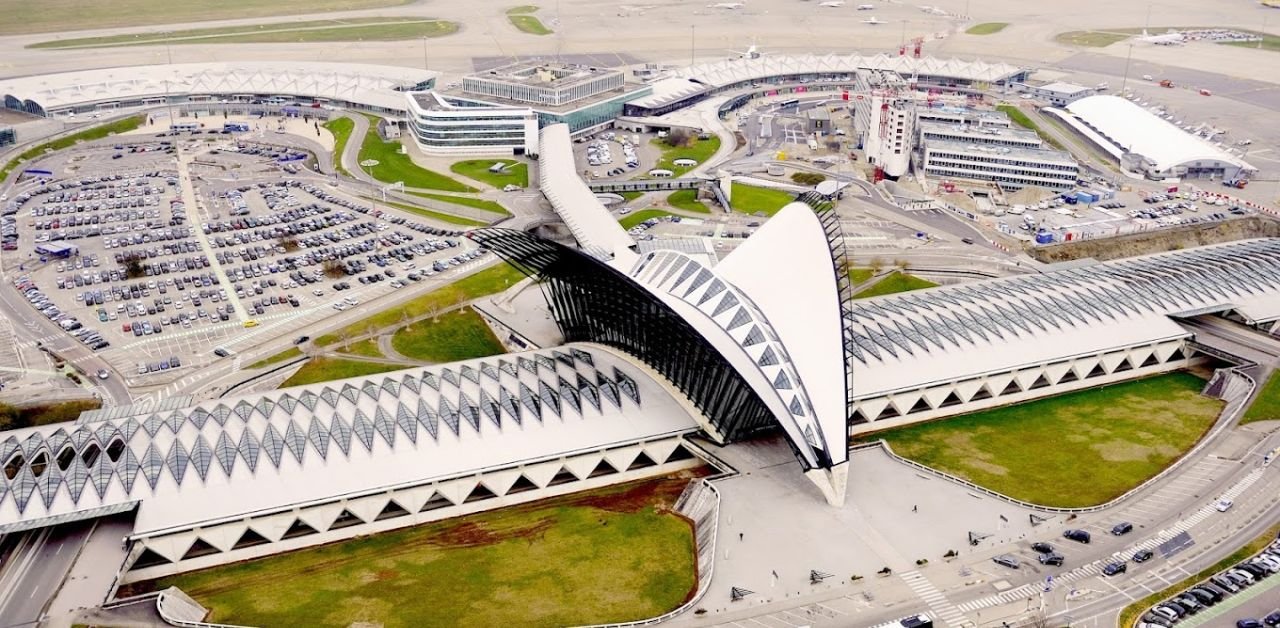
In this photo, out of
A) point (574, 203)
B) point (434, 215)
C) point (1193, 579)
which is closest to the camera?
point (1193, 579)

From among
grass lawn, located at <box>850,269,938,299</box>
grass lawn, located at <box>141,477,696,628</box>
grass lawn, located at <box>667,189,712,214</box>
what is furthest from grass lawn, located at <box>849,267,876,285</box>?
grass lawn, located at <box>141,477,696,628</box>

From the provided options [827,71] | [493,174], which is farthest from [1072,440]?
[827,71]

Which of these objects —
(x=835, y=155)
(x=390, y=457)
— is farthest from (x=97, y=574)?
(x=835, y=155)

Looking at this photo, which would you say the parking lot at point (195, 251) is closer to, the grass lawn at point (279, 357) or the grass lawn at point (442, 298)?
the grass lawn at point (279, 357)

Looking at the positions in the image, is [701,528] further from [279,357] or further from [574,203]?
[574,203]

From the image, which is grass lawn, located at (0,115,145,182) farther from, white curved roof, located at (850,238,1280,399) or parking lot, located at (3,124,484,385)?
white curved roof, located at (850,238,1280,399)

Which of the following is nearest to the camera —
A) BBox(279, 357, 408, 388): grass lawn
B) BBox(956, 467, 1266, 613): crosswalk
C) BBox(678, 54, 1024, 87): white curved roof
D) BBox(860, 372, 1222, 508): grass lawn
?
BBox(956, 467, 1266, 613): crosswalk
